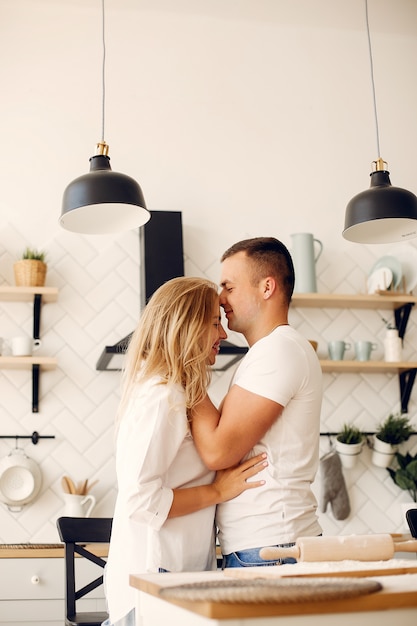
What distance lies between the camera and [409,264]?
4242mm

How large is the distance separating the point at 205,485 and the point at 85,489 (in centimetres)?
185

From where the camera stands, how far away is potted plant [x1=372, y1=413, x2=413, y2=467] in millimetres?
3969

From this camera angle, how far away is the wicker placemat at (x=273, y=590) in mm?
1096

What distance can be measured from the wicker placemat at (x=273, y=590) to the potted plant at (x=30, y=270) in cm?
270

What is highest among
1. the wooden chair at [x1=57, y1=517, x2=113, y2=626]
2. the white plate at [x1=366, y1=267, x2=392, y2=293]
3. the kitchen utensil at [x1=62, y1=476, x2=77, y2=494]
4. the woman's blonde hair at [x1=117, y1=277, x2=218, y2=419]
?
the white plate at [x1=366, y1=267, x2=392, y2=293]

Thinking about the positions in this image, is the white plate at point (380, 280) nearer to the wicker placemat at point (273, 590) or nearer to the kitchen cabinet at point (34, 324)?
the kitchen cabinet at point (34, 324)

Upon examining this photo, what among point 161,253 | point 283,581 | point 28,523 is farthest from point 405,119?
point 283,581

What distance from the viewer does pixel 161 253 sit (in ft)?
12.7

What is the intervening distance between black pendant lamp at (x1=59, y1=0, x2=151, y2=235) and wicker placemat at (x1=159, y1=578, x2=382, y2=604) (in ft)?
5.64

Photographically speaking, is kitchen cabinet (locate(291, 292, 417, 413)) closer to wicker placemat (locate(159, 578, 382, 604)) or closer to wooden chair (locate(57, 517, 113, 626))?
wooden chair (locate(57, 517, 113, 626))

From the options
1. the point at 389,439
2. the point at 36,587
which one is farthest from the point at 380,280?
the point at 36,587

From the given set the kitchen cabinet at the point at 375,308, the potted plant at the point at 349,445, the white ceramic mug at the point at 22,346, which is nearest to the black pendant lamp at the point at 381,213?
the kitchen cabinet at the point at 375,308

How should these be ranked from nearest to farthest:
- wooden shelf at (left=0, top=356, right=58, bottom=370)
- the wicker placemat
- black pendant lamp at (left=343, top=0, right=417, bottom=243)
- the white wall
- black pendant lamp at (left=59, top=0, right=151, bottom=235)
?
the wicker placemat, black pendant lamp at (left=59, top=0, right=151, bottom=235), black pendant lamp at (left=343, top=0, right=417, bottom=243), wooden shelf at (left=0, top=356, right=58, bottom=370), the white wall

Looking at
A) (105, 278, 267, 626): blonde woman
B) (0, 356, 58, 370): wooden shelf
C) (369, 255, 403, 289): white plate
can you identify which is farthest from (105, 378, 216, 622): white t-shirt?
(369, 255, 403, 289): white plate
